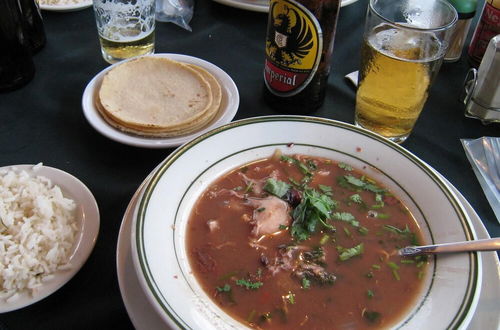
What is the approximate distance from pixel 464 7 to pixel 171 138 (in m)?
1.20

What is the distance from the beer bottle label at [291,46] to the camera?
4.74 feet

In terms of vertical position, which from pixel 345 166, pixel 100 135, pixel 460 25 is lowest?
pixel 100 135

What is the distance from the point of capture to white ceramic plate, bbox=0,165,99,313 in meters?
1.04

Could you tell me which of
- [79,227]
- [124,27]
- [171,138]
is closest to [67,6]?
[124,27]

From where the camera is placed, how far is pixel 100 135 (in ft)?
5.19

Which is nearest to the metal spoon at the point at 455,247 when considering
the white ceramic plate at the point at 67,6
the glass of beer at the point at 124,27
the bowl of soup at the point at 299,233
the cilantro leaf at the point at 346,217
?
the bowl of soup at the point at 299,233

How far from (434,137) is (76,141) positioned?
1.19 metres

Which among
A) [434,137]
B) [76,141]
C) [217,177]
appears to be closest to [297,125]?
[217,177]

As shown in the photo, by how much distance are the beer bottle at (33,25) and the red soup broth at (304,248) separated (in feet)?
3.39

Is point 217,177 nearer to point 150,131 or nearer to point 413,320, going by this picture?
point 150,131

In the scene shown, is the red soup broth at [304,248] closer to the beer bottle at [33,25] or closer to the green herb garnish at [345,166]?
the green herb garnish at [345,166]

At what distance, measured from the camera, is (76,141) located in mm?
1556

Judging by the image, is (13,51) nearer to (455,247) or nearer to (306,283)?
(306,283)

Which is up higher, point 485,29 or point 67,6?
point 485,29
